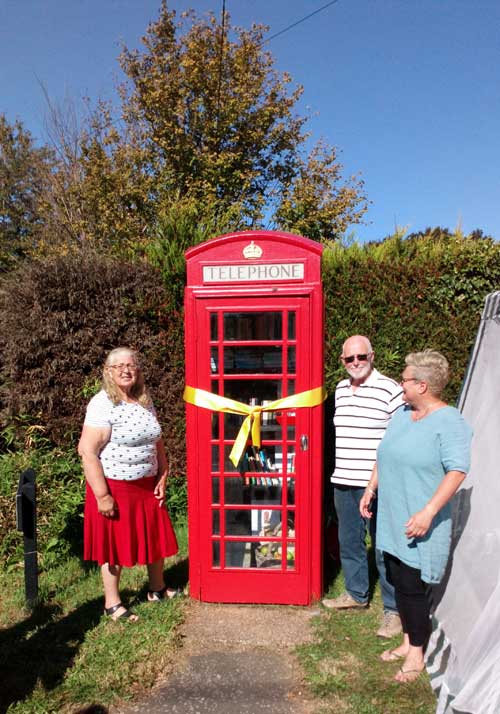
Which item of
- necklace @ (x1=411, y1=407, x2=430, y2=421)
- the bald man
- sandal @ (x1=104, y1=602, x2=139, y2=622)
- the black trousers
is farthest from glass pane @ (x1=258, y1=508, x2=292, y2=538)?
necklace @ (x1=411, y1=407, x2=430, y2=421)

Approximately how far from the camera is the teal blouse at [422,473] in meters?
2.68

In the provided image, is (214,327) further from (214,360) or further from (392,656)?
(392,656)

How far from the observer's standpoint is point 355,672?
306 cm

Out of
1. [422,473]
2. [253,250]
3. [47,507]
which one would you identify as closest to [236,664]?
[422,473]

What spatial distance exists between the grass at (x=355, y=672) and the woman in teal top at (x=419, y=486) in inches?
4.5

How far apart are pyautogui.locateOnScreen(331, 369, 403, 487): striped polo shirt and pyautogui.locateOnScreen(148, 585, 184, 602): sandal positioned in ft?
4.85

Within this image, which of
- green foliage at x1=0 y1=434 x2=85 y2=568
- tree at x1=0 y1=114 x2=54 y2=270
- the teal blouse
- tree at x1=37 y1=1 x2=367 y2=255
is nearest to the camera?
the teal blouse

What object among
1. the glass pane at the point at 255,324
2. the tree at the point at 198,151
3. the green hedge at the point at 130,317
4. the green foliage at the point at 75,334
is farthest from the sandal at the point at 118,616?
the tree at the point at 198,151

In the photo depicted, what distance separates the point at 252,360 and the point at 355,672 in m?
1.99

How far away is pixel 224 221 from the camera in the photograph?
6020 millimetres

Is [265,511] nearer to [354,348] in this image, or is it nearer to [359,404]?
[359,404]

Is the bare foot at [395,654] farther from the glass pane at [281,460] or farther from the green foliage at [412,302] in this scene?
the green foliage at [412,302]

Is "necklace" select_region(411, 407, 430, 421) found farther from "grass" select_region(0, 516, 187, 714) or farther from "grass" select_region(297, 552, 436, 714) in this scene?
"grass" select_region(0, 516, 187, 714)

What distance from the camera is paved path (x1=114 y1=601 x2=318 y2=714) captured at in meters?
2.83
